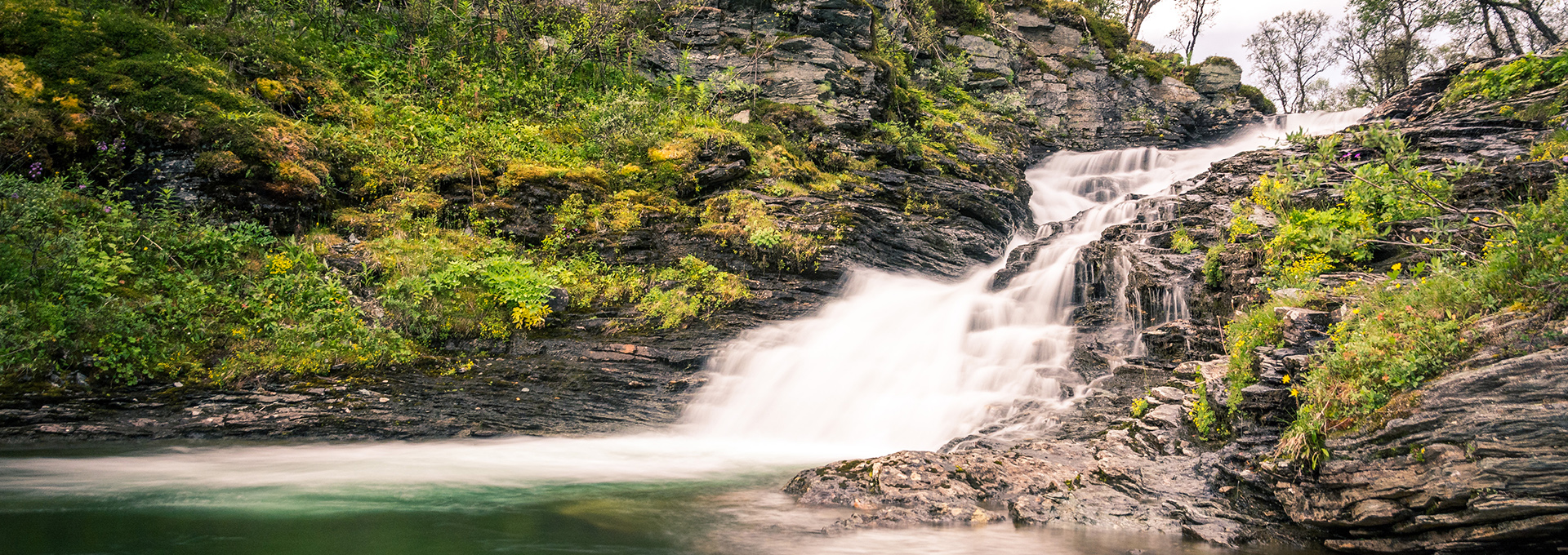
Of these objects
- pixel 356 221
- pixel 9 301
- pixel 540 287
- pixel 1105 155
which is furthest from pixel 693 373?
pixel 1105 155

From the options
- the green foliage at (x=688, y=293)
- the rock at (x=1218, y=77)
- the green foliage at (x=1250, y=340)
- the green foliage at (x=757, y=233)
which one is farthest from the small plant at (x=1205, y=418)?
the rock at (x=1218, y=77)

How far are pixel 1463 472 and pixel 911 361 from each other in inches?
265

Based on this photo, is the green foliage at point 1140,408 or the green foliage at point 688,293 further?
the green foliage at point 688,293

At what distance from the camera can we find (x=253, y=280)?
8.13 meters

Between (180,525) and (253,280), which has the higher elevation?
(253,280)

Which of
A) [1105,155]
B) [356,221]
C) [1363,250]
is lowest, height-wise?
[1363,250]

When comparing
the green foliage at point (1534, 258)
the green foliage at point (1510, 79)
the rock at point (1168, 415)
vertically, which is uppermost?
the green foliage at point (1510, 79)

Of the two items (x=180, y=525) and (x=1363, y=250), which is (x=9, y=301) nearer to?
(x=180, y=525)

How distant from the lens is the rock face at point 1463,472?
345 cm

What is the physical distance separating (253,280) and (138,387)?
180 centimetres

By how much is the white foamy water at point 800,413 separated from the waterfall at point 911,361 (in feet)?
0.08

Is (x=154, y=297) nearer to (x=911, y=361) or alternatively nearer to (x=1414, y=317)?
(x=911, y=361)

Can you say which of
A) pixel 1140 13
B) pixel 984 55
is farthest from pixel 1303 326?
pixel 1140 13

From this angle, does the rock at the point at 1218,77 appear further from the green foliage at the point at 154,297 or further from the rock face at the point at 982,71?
the green foliage at the point at 154,297
